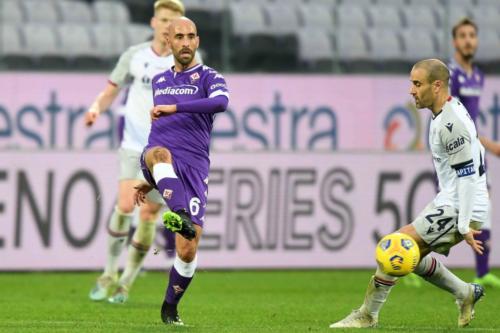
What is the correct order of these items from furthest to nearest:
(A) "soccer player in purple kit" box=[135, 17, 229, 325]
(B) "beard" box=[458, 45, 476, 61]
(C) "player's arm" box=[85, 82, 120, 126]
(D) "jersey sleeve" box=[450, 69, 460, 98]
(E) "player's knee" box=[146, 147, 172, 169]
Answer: (B) "beard" box=[458, 45, 476, 61] → (D) "jersey sleeve" box=[450, 69, 460, 98] → (C) "player's arm" box=[85, 82, 120, 126] → (E) "player's knee" box=[146, 147, 172, 169] → (A) "soccer player in purple kit" box=[135, 17, 229, 325]

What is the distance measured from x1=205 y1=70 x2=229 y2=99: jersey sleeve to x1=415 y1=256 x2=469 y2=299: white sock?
1.72 metres

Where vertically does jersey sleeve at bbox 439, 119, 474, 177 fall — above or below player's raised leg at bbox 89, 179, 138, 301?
above

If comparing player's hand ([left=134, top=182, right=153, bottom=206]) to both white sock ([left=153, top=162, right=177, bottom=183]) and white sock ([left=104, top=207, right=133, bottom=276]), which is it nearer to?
white sock ([left=153, top=162, right=177, bottom=183])

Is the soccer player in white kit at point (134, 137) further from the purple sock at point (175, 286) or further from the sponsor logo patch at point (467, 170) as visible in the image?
the sponsor logo patch at point (467, 170)

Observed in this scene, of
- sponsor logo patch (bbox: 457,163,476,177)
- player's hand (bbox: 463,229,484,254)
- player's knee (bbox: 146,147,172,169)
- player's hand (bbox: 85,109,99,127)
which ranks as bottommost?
player's hand (bbox: 463,229,484,254)

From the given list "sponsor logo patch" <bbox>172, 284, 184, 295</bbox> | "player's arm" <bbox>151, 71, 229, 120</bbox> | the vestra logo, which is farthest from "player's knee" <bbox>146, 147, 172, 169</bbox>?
"sponsor logo patch" <bbox>172, 284, 184, 295</bbox>

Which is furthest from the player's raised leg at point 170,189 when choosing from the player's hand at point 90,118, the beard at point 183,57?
the player's hand at point 90,118

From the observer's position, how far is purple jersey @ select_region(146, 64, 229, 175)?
8703mm

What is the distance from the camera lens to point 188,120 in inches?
345

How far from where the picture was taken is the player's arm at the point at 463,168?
327 inches

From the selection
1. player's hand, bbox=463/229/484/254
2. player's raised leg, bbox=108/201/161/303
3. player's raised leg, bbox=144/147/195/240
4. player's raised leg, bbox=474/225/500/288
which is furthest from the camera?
player's raised leg, bbox=474/225/500/288

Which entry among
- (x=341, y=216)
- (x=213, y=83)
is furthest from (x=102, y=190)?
(x=213, y=83)

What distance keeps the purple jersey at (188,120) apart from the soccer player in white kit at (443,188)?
1358mm

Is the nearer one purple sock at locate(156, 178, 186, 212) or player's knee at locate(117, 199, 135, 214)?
purple sock at locate(156, 178, 186, 212)
